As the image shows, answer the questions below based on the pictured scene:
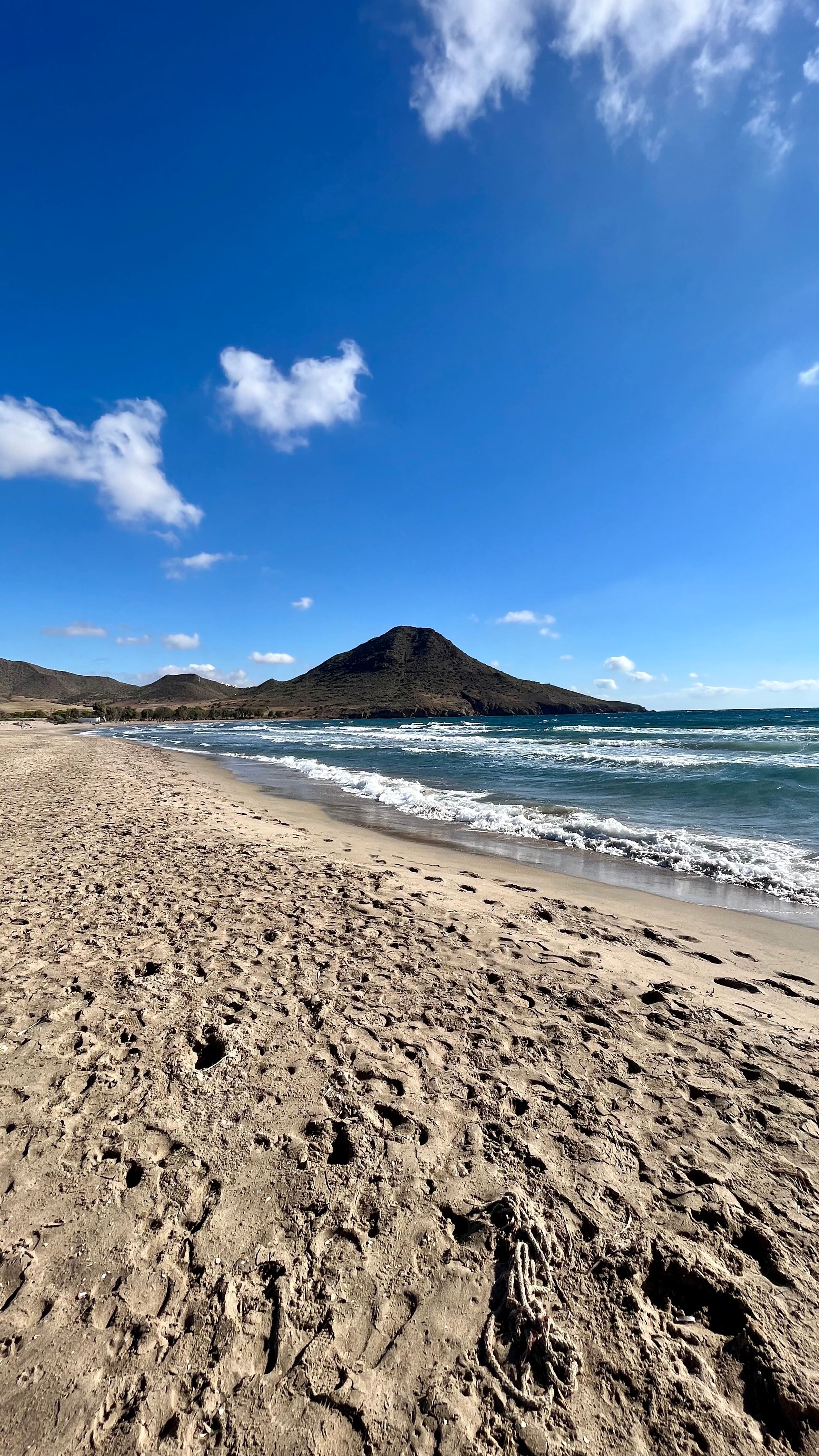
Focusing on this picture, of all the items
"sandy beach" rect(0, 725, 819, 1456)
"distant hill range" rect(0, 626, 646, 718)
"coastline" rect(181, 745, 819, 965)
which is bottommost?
"coastline" rect(181, 745, 819, 965)

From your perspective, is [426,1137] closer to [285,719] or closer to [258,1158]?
[258,1158]

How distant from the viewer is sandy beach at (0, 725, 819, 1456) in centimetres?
200

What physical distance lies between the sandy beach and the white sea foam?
3.91 meters

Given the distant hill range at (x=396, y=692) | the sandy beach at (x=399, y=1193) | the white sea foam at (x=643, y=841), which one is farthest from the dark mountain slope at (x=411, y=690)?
the sandy beach at (x=399, y=1193)

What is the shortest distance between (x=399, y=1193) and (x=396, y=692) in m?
148

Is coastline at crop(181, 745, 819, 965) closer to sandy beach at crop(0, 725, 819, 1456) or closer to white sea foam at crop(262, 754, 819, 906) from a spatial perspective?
white sea foam at crop(262, 754, 819, 906)

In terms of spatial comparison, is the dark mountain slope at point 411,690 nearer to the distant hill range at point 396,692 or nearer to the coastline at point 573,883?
the distant hill range at point 396,692

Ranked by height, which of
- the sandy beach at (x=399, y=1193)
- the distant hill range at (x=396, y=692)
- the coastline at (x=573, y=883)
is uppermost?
the distant hill range at (x=396, y=692)

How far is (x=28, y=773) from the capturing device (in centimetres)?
1955

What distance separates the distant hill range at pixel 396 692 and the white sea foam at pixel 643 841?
110704 millimetres

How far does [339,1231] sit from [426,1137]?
717mm

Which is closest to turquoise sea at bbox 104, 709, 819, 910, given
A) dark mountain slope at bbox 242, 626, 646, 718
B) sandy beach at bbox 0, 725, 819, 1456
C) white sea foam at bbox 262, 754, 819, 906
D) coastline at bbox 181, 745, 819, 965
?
white sea foam at bbox 262, 754, 819, 906

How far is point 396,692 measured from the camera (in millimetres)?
150500

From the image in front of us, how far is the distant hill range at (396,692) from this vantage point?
138625 mm
